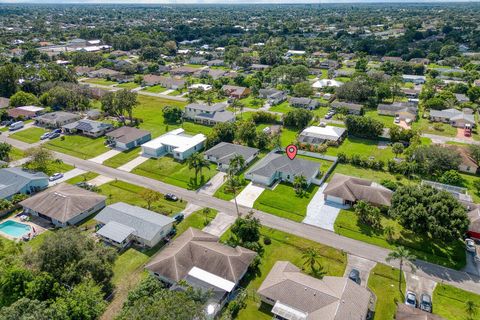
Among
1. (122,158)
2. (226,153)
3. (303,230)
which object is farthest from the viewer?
(122,158)

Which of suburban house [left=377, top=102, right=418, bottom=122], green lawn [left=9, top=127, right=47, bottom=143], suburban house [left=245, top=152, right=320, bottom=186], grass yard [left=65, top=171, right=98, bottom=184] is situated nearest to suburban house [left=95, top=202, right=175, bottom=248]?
grass yard [left=65, top=171, right=98, bottom=184]

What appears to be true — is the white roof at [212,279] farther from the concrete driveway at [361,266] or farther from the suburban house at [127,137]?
the suburban house at [127,137]

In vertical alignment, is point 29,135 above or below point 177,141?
below

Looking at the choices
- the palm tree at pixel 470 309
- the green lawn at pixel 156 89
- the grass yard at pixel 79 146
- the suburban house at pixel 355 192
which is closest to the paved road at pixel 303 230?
the grass yard at pixel 79 146

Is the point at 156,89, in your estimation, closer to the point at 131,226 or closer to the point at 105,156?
the point at 105,156

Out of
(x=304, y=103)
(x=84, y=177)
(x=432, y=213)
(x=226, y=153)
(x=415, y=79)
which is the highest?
(x=432, y=213)

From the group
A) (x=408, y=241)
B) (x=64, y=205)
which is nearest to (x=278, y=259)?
(x=408, y=241)

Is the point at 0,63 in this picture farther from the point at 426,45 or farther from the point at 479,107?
the point at 426,45

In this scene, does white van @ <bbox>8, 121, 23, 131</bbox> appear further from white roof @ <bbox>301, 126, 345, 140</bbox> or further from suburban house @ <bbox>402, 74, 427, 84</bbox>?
suburban house @ <bbox>402, 74, 427, 84</bbox>
